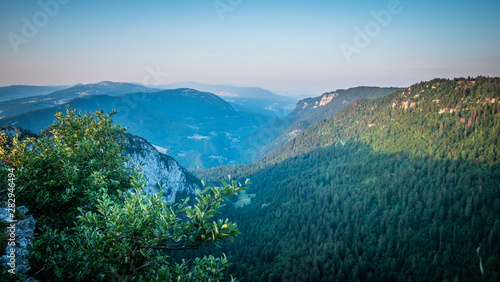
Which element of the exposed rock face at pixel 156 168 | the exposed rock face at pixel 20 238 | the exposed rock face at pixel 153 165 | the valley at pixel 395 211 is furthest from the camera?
the exposed rock face at pixel 156 168

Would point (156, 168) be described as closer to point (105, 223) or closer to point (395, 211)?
point (395, 211)

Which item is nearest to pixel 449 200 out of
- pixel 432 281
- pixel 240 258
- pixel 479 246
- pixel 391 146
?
pixel 479 246

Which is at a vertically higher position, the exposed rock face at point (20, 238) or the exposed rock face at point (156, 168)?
the exposed rock face at point (20, 238)

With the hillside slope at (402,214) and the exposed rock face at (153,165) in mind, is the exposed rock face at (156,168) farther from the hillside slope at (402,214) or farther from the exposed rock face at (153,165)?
the hillside slope at (402,214)

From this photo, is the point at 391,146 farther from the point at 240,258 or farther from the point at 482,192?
the point at 240,258

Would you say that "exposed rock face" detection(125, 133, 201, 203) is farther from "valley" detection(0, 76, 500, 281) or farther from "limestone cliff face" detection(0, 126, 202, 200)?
"valley" detection(0, 76, 500, 281)

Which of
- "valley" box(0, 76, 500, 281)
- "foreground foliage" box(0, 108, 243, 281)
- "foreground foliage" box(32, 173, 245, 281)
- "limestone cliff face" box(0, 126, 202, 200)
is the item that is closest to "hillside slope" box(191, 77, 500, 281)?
"valley" box(0, 76, 500, 281)

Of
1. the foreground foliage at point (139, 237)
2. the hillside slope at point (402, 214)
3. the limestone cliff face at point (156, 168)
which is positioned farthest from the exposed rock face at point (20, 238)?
the limestone cliff face at point (156, 168)

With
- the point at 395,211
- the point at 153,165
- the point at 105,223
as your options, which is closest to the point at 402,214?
the point at 395,211
